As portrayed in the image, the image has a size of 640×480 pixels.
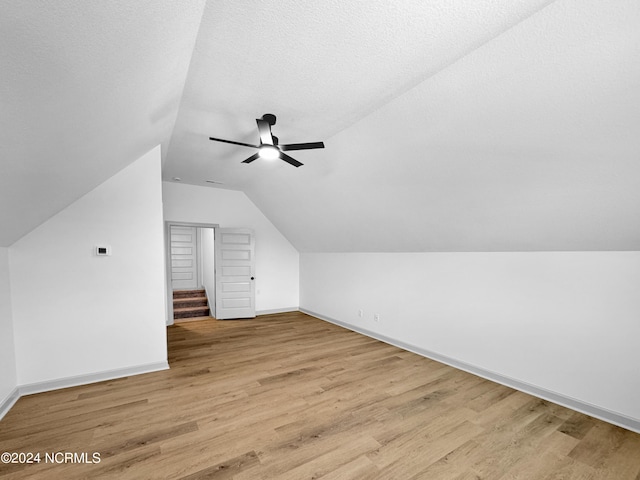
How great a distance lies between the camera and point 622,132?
1.75 metres

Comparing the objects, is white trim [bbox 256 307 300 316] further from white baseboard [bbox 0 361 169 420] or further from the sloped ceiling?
the sloped ceiling

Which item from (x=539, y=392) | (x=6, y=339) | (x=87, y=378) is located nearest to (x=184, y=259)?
(x=87, y=378)

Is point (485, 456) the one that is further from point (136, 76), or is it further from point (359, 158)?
point (136, 76)

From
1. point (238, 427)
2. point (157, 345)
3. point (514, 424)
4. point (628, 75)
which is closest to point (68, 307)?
→ point (157, 345)

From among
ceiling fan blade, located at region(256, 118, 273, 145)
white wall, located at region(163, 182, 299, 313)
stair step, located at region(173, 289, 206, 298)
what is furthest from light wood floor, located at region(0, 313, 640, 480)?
stair step, located at region(173, 289, 206, 298)

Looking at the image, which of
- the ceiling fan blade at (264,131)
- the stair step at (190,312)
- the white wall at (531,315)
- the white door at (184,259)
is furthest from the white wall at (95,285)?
the white door at (184,259)

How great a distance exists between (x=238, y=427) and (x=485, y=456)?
1919 mm

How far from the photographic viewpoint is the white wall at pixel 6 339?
8.32ft

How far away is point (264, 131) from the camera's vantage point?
2586 millimetres

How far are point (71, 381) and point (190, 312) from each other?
11.0ft

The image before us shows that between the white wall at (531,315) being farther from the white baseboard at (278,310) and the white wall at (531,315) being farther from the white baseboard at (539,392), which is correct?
the white baseboard at (278,310)

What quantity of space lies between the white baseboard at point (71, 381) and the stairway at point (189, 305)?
9.09ft

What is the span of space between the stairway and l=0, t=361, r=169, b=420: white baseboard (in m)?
2.77

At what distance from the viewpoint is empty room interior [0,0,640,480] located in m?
1.56
